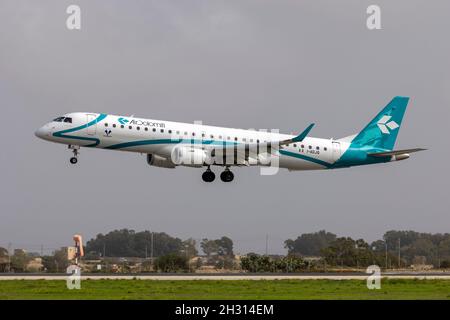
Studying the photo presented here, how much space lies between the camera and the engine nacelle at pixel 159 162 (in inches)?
2930

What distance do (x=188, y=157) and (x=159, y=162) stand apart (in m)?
4.83

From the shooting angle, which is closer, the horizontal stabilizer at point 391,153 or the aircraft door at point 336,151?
the horizontal stabilizer at point 391,153

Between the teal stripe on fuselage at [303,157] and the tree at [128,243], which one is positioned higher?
the teal stripe on fuselage at [303,157]

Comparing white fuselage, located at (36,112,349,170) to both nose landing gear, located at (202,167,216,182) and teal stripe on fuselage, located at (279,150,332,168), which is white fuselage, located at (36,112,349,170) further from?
nose landing gear, located at (202,167,216,182)

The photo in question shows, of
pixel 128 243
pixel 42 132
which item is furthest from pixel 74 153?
pixel 128 243

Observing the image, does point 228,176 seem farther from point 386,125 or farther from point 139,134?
point 386,125

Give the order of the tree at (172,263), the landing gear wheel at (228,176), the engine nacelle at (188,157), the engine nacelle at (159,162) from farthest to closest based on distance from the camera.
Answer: the tree at (172,263) < the landing gear wheel at (228,176) < the engine nacelle at (159,162) < the engine nacelle at (188,157)

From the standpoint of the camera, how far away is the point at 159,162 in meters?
75.1

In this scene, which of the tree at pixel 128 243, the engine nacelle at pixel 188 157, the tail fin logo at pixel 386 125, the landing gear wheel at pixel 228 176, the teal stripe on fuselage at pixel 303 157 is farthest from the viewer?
the tree at pixel 128 243

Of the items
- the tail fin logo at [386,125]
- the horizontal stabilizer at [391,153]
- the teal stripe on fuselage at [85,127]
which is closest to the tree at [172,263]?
the teal stripe on fuselage at [85,127]

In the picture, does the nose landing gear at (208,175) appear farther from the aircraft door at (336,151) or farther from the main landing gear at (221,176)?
the aircraft door at (336,151)
